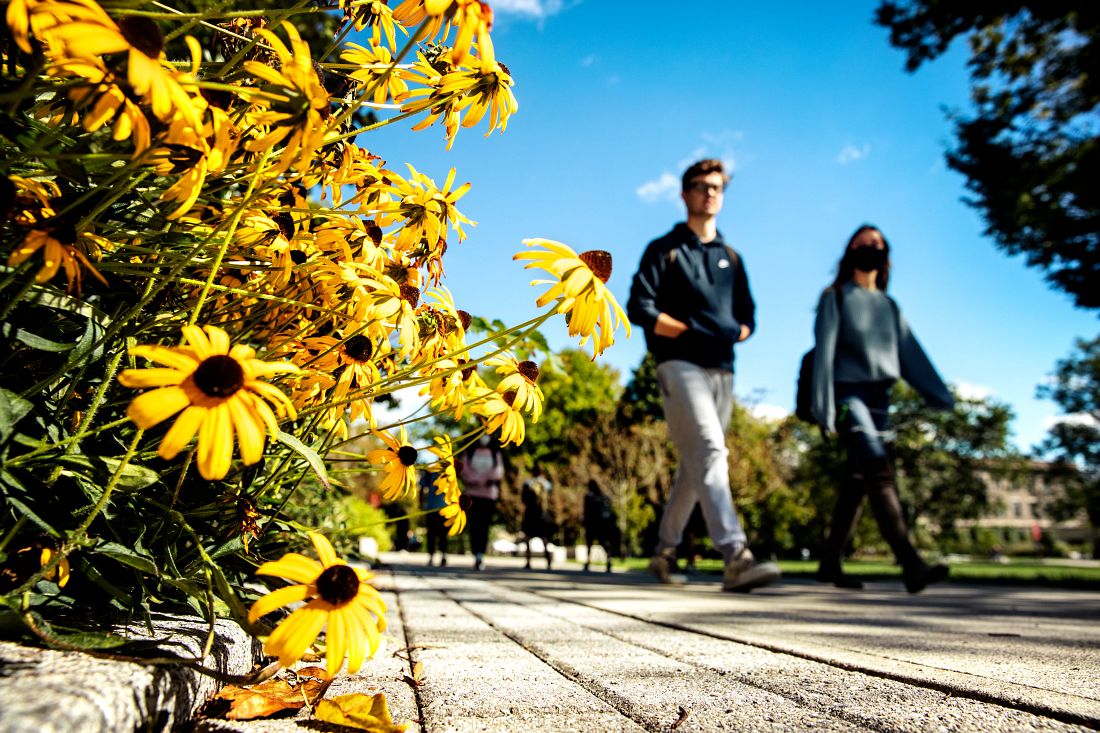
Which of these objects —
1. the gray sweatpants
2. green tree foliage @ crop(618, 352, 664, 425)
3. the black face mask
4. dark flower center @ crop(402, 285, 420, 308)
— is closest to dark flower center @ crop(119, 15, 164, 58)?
dark flower center @ crop(402, 285, 420, 308)

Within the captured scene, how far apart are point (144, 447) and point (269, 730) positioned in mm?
532

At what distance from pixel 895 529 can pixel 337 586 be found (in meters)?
4.53

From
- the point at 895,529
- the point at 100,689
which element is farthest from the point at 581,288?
the point at 895,529

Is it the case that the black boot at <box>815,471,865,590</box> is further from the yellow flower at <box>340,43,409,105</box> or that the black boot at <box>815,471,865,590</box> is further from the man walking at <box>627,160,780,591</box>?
the yellow flower at <box>340,43,409,105</box>

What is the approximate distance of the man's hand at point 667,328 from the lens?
4.41 meters

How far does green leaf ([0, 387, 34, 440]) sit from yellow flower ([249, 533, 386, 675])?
0.37 m

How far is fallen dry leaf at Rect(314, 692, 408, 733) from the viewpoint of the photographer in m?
1.02

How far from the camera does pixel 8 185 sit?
38.2 inches

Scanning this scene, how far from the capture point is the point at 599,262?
4.08 ft

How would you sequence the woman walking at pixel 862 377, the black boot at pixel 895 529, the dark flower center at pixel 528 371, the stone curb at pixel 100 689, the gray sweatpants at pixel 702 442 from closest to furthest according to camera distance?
the stone curb at pixel 100 689 → the dark flower center at pixel 528 371 → the gray sweatpants at pixel 702 442 → the black boot at pixel 895 529 → the woman walking at pixel 862 377

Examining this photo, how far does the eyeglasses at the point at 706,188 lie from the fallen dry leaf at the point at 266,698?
168 inches

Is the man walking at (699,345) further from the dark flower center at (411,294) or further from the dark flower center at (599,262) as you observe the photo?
the dark flower center at (599,262)

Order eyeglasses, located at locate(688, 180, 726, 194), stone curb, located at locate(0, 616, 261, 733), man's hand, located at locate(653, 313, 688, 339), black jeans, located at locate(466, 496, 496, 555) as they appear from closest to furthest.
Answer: stone curb, located at locate(0, 616, 261, 733) < man's hand, located at locate(653, 313, 688, 339) < eyeglasses, located at locate(688, 180, 726, 194) < black jeans, located at locate(466, 496, 496, 555)

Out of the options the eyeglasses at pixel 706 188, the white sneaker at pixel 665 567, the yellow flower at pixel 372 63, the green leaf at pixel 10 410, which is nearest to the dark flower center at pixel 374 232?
the yellow flower at pixel 372 63
